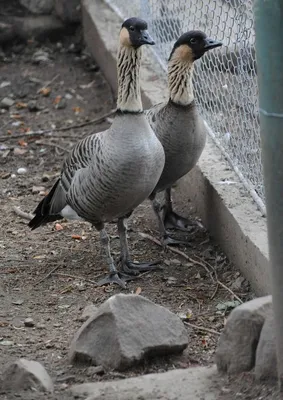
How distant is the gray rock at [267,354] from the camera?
3492 mm

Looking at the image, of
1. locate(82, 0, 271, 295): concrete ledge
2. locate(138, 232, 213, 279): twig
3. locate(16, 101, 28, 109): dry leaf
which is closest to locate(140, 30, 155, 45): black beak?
locate(82, 0, 271, 295): concrete ledge

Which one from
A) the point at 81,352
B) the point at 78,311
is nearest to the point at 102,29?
the point at 78,311

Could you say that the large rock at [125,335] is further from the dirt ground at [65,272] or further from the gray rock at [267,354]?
the gray rock at [267,354]

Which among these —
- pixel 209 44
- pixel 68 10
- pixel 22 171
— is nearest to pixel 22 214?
pixel 22 171

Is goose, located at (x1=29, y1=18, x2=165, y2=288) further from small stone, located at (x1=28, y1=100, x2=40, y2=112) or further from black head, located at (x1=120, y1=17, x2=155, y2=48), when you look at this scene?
small stone, located at (x1=28, y1=100, x2=40, y2=112)

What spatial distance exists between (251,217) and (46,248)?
132 cm

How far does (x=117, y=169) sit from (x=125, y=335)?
3.91 ft

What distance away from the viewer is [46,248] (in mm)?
5727

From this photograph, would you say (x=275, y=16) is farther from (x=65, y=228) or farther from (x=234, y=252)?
(x=65, y=228)

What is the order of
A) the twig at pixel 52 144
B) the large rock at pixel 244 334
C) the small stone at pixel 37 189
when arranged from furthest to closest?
1. the twig at pixel 52 144
2. the small stone at pixel 37 189
3. the large rock at pixel 244 334

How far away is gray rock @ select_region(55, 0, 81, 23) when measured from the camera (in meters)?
8.94

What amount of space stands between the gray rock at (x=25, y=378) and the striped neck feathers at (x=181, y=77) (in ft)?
7.00

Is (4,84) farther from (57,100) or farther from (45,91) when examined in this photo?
(57,100)

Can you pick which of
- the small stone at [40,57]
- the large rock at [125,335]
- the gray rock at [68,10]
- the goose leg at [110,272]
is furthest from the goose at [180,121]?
the gray rock at [68,10]
